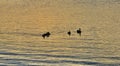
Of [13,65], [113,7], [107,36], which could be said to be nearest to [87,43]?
[107,36]

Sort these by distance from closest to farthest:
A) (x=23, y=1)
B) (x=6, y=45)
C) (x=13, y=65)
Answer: (x=13, y=65) < (x=6, y=45) < (x=23, y=1)

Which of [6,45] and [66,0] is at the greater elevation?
[66,0]

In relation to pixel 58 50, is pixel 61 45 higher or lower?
higher

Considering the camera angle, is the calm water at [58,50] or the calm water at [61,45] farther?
the calm water at [61,45]

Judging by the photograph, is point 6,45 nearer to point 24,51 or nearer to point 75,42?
point 24,51

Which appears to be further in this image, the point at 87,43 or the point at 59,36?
the point at 59,36

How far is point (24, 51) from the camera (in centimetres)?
2994

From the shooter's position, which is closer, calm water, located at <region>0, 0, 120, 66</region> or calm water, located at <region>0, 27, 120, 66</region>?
calm water, located at <region>0, 27, 120, 66</region>

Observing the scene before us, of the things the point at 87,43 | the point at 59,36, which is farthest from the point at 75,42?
the point at 59,36

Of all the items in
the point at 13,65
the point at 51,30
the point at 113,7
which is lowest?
the point at 13,65

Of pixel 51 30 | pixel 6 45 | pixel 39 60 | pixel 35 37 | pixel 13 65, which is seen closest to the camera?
pixel 13 65

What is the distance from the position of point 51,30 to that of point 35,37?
554 centimetres

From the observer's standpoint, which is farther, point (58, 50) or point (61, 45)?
point (61, 45)

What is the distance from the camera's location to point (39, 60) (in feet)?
86.0
